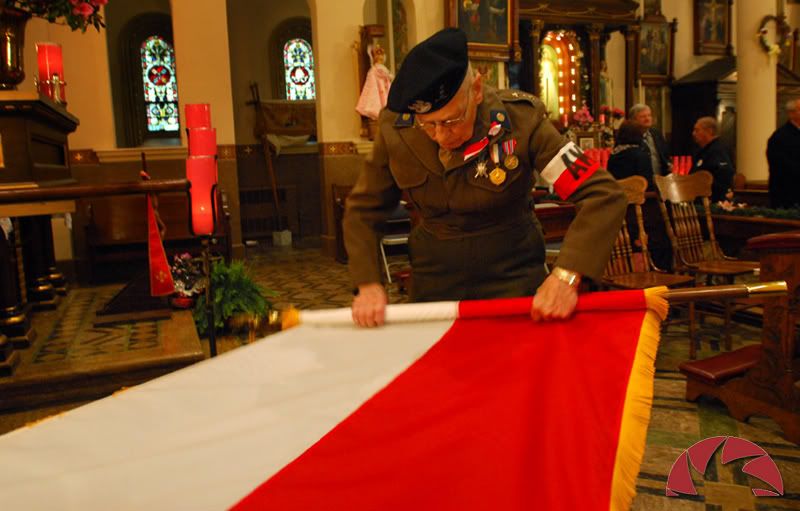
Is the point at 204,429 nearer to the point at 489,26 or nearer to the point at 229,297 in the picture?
the point at 229,297

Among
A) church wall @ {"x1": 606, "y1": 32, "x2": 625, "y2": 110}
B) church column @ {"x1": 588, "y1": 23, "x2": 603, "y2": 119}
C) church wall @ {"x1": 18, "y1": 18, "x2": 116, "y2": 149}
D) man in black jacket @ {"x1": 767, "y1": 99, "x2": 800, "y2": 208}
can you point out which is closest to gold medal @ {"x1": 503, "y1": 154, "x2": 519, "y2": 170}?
man in black jacket @ {"x1": 767, "y1": 99, "x2": 800, "y2": 208}

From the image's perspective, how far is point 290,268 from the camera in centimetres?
796

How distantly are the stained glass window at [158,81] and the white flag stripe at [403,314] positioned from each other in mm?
11878

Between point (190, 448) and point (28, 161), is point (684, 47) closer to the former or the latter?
point (28, 161)

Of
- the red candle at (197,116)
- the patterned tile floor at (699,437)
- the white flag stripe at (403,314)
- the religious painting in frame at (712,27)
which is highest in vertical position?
the religious painting in frame at (712,27)

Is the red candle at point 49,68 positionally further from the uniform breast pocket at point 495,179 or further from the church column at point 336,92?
the church column at point 336,92

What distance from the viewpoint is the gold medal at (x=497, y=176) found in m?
1.84

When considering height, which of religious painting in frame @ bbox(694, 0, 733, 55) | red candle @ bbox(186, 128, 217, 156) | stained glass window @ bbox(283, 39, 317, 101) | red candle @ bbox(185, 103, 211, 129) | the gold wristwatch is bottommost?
the gold wristwatch

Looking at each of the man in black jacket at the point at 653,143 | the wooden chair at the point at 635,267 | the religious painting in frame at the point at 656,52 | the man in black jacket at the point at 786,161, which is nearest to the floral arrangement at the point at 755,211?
the man in black jacket at the point at 786,161

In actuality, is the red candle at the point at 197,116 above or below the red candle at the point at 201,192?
above

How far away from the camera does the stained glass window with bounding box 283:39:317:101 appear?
41.0ft

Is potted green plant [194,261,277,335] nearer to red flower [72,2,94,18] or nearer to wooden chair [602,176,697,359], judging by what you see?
red flower [72,2,94,18]

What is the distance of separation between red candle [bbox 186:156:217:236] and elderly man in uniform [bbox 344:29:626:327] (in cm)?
108

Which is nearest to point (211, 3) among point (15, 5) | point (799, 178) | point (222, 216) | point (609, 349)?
point (222, 216)
